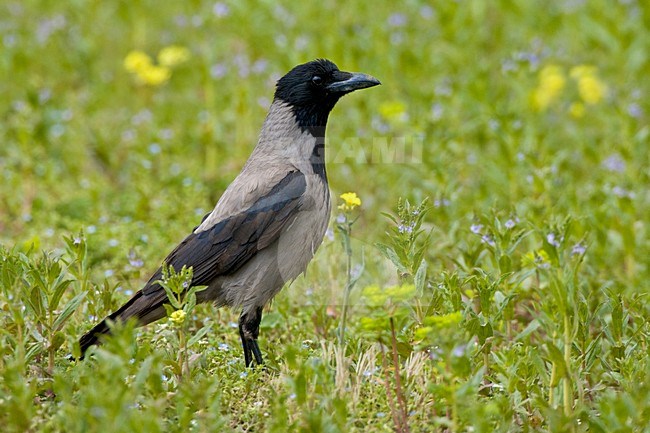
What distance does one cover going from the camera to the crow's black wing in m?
5.07

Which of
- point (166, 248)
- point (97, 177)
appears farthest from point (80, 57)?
point (166, 248)

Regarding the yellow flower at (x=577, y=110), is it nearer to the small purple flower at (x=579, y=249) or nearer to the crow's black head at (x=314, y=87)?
the crow's black head at (x=314, y=87)

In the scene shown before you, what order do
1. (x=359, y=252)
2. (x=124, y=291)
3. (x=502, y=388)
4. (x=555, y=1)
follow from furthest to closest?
(x=555, y=1) < (x=359, y=252) < (x=124, y=291) < (x=502, y=388)

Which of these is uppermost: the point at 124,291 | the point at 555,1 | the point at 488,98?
the point at 555,1

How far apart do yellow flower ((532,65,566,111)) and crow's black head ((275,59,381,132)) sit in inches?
125

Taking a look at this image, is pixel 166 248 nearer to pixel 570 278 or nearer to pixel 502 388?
pixel 502 388

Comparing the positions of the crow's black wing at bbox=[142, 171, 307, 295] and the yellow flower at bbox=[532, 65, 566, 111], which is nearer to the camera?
the crow's black wing at bbox=[142, 171, 307, 295]

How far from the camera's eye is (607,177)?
7.17 m

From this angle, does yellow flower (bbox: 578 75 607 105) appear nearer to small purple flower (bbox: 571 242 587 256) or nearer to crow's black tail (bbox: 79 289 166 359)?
small purple flower (bbox: 571 242 587 256)

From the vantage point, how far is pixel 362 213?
7438mm

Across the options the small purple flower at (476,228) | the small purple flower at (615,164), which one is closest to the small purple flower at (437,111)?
the small purple flower at (615,164)

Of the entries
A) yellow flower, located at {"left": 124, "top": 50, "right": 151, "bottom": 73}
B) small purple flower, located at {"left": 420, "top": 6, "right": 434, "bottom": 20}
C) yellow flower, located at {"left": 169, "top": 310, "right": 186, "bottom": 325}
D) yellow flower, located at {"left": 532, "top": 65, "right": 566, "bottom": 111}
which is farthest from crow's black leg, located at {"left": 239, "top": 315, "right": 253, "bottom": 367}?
small purple flower, located at {"left": 420, "top": 6, "right": 434, "bottom": 20}

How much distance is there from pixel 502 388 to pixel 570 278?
2.53ft

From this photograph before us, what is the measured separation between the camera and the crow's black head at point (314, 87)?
5.64 metres
